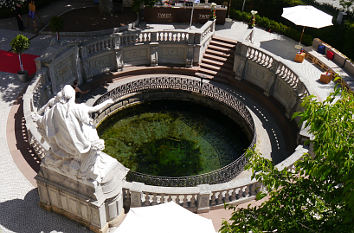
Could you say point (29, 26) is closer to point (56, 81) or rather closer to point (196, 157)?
point (56, 81)

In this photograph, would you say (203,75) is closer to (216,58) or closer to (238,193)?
(216,58)

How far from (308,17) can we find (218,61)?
6829 millimetres

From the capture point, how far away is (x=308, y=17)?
25906 mm

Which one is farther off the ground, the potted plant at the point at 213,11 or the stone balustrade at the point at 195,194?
the potted plant at the point at 213,11

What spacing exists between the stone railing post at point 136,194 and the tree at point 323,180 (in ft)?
17.6

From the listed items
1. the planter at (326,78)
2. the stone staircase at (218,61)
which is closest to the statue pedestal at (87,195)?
the stone staircase at (218,61)

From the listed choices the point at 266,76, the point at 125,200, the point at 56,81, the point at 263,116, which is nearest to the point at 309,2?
the point at 266,76

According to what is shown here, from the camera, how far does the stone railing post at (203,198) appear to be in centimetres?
1405

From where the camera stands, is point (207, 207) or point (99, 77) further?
point (99, 77)

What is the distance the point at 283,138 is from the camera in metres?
21.2

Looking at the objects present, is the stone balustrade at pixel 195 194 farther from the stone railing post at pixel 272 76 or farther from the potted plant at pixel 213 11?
the potted plant at pixel 213 11

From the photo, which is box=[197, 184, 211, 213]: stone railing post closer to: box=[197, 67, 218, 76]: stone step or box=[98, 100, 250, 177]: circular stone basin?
box=[98, 100, 250, 177]: circular stone basin

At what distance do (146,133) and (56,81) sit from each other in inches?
233

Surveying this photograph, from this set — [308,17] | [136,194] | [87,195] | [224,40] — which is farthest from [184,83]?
[87,195]
